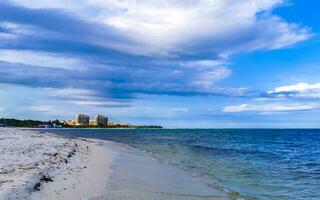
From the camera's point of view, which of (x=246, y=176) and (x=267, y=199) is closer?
(x=267, y=199)

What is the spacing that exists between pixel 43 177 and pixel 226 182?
32.7 feet

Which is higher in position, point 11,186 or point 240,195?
point 11,186

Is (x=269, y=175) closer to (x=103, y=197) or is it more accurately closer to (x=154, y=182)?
(x=154, y=182)

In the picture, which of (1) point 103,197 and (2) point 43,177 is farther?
(2) point 43,177

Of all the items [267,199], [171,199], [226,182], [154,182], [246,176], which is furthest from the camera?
[246,176]

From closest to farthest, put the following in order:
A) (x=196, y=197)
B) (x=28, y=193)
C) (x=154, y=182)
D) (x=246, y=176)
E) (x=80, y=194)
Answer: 1. (x=28, y=193)
2. (x=80, y=194)
3. (x=196, y=197)
4. (x=154, y=182)
5. (x=246, y=176)

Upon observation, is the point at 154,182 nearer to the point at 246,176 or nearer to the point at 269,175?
the point at 246,176

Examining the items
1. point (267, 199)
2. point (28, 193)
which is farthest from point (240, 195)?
point (28, 193)

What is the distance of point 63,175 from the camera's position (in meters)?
15.4

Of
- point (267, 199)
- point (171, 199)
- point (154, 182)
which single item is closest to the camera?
point (171, 199)

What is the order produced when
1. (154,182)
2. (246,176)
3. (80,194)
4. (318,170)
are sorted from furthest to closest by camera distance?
(318,170) → (246,176) → (154,182) → (80,194)

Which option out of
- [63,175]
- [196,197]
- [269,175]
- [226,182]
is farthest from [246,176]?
[63,175]

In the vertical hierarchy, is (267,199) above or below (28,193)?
below

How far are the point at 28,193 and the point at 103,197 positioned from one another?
7.79 ft
